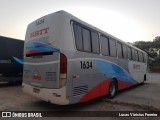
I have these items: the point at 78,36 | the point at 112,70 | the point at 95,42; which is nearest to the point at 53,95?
the point at 78,36

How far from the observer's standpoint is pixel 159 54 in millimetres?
58781

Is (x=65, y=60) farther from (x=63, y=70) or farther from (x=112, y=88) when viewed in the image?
(x=112, y=88)

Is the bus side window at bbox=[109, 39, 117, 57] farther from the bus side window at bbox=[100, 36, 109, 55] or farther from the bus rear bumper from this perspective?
the bus rear bumper

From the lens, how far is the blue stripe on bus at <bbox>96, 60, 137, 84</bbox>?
785cm

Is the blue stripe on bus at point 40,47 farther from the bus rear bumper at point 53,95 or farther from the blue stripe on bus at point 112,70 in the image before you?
the blue stripe on bus at point 112,70

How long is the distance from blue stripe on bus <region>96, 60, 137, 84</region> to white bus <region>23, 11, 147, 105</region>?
0.04 meters

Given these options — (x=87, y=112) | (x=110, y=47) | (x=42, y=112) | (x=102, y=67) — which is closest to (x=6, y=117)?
(x=42, y=112)

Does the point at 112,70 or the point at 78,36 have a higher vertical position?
the point at 78,36

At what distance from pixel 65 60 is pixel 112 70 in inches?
149

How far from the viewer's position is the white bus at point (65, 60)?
585cm

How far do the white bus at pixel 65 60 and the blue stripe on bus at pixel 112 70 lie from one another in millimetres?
40

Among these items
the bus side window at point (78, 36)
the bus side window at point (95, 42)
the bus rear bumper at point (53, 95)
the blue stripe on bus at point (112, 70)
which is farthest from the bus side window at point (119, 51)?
the bus rear bumper at point (53, 95)

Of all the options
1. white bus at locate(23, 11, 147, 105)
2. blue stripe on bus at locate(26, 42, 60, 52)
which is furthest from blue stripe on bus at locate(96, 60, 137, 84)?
blue stripe on bus at locate(26, 42, 60, 52)

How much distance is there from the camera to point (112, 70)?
9000 millimetres
